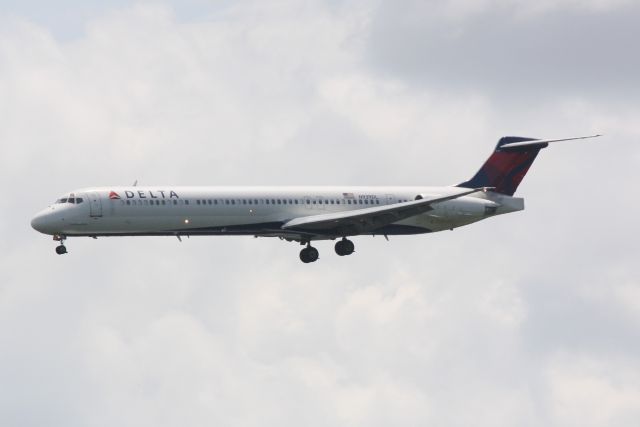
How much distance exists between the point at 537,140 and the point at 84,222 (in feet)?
107

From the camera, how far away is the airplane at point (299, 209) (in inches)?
3703

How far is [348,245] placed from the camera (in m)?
104

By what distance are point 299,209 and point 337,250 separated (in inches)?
214

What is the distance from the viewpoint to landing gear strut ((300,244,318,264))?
102625 millimetres

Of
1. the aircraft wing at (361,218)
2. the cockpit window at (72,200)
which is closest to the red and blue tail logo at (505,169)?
the aircraft wing at (361,218)

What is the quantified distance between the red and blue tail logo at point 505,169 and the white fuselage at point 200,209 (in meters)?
6.93

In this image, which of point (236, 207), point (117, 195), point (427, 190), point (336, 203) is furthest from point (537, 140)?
point (117, 195)

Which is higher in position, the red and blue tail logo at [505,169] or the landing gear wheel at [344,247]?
the red and blue tail logo at [505,169]

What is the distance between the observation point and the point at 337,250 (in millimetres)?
103625

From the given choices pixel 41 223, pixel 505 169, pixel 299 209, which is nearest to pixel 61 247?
pixel 41 223

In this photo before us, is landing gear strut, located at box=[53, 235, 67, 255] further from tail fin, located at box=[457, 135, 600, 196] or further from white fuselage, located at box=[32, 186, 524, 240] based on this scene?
tail fin, located at box=[457, 135, 600, 196]

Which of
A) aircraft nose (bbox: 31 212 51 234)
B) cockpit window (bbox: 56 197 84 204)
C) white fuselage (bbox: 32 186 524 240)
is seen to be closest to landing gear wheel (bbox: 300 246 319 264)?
white fuselage (bbox: 32 186 524 240)

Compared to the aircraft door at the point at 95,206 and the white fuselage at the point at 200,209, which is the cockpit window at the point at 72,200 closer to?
the white fuselage at the point at 200,209

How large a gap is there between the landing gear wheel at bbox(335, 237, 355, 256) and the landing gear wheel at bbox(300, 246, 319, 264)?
155 cm
